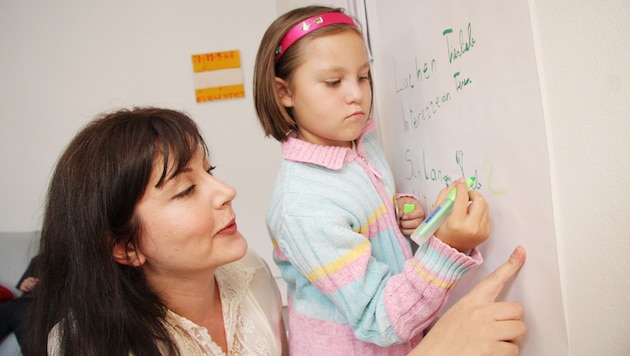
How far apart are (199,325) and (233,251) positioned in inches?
8.3

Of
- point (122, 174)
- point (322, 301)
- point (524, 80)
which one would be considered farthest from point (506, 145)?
point (122, 174)

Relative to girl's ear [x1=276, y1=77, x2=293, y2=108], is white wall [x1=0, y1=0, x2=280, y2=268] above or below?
above

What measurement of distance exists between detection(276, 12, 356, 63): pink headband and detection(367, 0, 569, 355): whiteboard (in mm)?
127

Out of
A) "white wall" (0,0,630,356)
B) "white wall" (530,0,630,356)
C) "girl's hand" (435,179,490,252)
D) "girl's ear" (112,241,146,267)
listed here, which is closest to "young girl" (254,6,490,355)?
"girl's hand" (435,179,490,252)

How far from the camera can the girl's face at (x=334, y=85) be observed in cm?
68

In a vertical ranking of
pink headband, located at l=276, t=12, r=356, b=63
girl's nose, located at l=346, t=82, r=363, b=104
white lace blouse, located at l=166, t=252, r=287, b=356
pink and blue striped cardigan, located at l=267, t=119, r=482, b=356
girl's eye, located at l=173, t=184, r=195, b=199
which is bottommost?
white lace blouse, located at l=166, t=252, r=287, b=356

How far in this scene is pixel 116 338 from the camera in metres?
0.68

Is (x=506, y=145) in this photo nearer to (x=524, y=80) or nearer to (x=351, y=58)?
(x=524, y=80)

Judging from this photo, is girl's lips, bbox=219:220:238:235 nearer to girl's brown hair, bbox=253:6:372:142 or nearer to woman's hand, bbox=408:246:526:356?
girl's brown hair, bbox=253:6:372:142

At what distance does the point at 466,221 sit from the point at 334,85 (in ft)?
1.05

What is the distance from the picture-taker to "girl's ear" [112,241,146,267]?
27.8 inches

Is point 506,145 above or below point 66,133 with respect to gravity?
below

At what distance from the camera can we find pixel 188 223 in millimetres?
674

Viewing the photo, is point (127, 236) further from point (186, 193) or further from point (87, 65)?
point (87, 65)
